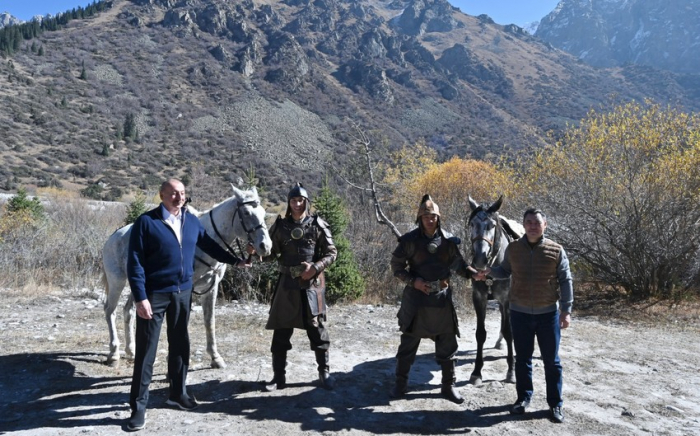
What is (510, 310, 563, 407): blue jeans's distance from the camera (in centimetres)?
460

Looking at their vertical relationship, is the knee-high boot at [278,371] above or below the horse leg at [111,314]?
below

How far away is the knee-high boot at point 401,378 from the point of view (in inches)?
204

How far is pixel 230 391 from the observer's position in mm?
5234

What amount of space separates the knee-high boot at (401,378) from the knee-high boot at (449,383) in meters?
0.39

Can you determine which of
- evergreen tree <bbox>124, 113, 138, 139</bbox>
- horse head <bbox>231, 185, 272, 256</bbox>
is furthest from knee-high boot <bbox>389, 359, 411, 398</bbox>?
evergreen tree <bbox>124, 113, 138, 139</bbox>

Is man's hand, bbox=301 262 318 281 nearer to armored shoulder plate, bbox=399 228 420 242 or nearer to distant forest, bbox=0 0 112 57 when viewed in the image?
armored shoulder plate, bbox=399 228 420 242

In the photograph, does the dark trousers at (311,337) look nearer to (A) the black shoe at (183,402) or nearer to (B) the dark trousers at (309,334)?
(B) the dark trousers at (309,334)

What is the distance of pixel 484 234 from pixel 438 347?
1.32 m

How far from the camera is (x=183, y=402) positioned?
4.69 metres

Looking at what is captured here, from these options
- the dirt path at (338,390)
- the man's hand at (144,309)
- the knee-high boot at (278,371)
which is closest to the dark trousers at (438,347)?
the dirt path at (338,390)

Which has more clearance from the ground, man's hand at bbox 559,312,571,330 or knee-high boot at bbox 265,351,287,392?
man's hand at bbox 559,312,571,330

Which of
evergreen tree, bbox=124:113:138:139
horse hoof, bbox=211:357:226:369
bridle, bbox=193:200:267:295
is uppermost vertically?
evergreen tree, bbox=124:113:138:139

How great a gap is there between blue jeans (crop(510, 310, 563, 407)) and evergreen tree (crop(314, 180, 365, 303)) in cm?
618

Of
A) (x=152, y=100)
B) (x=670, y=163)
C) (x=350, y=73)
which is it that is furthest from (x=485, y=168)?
(x=350, y=73)
